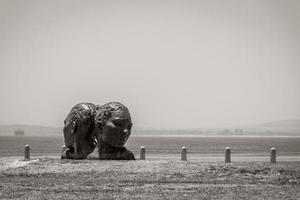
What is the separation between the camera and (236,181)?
22375mm

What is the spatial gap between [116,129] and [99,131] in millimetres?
1085

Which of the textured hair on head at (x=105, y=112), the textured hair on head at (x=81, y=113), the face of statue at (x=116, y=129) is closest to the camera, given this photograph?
the face of statue at (x=116, y=129)

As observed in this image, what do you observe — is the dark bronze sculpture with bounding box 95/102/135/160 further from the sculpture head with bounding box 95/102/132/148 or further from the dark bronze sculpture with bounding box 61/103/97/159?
the dark bronze sculpture with bounding box 61/103/97/159

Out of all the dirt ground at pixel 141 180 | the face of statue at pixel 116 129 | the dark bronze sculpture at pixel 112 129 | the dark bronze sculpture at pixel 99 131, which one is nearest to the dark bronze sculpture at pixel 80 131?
the dark bronze sculpture at pixel 99 131

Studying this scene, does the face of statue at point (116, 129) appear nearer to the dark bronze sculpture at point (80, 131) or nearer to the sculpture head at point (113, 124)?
the sculpture head at point (113, 124)

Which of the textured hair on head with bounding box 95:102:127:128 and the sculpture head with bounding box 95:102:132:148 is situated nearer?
the sculpture head with bounding box 95:102:132:148

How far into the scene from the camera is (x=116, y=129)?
29.1 metres

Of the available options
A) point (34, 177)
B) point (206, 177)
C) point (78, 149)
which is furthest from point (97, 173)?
point (78, 149)

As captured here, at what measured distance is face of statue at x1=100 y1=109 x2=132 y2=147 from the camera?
29.1 m

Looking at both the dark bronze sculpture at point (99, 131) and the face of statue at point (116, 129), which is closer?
the face of statue at point (116, 129)

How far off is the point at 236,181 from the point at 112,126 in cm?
831

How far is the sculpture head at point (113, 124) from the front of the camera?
29.1m

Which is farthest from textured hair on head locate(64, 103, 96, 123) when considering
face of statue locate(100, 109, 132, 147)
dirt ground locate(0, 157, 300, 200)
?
dirt ground locate(0, 157, 300, 200)

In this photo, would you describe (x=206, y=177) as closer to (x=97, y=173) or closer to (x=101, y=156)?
(x=97, y=173)
